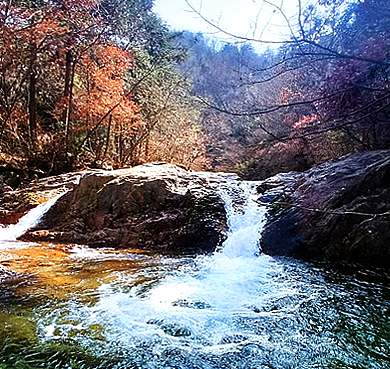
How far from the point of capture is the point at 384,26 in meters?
5.09

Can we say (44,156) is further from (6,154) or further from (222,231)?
(222,231)

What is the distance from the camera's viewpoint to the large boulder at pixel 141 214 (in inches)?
265

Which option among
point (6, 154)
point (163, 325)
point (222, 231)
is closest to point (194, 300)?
point (163, 325)

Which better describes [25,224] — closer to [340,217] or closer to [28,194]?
[28,194]

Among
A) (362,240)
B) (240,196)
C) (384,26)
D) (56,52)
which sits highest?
(56,52)

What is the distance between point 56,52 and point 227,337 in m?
12.0

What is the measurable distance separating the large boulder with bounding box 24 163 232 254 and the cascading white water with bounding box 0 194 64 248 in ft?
0.63

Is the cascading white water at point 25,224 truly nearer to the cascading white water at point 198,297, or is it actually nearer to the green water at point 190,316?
the green water at point 190,316

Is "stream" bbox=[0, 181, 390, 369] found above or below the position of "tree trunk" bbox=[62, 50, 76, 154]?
below

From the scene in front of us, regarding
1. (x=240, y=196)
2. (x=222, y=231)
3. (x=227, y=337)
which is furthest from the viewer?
(x=240, y=196)

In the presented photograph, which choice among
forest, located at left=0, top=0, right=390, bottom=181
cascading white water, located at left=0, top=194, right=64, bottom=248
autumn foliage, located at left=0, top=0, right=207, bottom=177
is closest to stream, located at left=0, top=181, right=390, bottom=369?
cascading white water, located at left=0, top=194, right=64, bottom=248

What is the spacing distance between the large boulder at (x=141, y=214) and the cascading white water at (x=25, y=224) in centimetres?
19

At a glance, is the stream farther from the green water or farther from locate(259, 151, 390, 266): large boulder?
locate(259, 151, 390, 266): large boulder

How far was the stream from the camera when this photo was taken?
295cm
